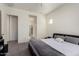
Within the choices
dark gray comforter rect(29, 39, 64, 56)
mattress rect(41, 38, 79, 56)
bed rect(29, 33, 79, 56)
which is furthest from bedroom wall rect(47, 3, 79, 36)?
dark gray comforter rect(29, 39, 64, 56)

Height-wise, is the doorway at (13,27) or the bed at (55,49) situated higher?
the doorway at (13,27)

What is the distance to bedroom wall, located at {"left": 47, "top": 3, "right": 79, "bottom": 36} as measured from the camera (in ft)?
11.2

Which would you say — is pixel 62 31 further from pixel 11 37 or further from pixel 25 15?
pixel 11 37

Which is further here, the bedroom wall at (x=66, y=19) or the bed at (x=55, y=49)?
the bedroom wall at (x=66, y=19)

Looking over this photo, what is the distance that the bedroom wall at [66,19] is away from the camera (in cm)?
342

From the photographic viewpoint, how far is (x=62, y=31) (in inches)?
170

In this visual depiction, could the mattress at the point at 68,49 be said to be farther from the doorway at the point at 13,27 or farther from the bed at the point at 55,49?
the doorway at the point at 13,27

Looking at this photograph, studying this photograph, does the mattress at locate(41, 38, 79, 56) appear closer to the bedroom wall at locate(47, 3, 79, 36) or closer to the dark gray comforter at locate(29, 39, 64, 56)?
the dark gray comforter at locate(29, 39, 64, 56)

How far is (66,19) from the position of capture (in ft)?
13.1

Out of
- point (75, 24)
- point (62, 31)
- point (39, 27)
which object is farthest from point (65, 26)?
point (39, 27)

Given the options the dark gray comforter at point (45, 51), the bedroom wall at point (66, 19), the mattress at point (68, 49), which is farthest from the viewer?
the bedroom wall at point (66, 19)

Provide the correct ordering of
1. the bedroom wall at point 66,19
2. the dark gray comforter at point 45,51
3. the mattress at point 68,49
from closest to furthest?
1. the dark gray comforter at point 45,51
2. the mattress at point 68,49
3. the bedroom wall at point 66,19

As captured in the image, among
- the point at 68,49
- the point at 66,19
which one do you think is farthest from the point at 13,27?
the point at 68,49

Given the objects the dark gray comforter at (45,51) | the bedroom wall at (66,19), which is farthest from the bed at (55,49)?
the bedroom wall at (66,19)
